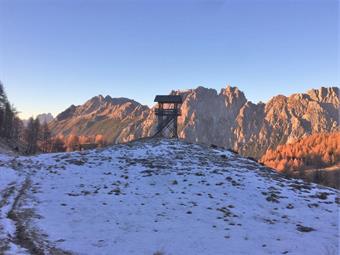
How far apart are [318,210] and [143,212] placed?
9.91 metres

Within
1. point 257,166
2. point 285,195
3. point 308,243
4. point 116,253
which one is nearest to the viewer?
point 116,253

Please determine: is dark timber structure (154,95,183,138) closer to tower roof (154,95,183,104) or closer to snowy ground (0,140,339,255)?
tower roof (154,95,183,104)

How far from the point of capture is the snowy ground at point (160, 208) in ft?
47.3

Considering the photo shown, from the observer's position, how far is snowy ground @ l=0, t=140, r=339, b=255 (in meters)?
14.4

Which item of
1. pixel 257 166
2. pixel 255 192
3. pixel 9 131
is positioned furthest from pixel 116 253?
pixel 9 131

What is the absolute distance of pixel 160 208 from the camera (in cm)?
1962

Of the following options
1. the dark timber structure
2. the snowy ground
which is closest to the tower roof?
the dark timber structure

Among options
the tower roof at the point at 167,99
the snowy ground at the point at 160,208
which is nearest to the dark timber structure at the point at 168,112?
the tower roof at the point at 167,99

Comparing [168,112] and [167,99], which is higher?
[167,99]

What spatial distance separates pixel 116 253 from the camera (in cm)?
1349

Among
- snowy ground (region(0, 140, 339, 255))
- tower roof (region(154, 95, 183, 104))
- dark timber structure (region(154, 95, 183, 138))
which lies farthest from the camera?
tower roof (region(154, 95, 183, 104))

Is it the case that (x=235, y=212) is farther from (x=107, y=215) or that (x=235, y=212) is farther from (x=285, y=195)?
(x=107, y=215)

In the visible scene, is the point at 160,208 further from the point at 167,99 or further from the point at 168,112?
the point at 168,112

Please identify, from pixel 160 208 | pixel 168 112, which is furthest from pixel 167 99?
pixel 160 208
